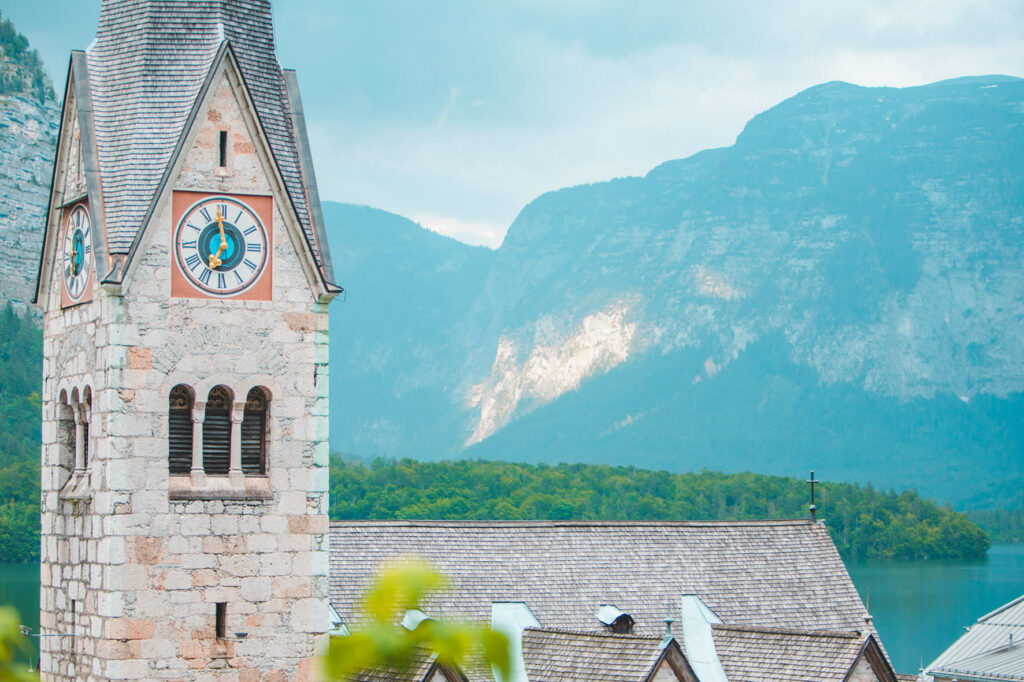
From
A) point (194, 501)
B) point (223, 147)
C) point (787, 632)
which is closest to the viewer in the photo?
point (194, 501)

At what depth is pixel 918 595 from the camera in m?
137

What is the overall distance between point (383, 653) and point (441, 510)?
129715 millimetres

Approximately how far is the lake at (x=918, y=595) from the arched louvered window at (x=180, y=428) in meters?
44.3

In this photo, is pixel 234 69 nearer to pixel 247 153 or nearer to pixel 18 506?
pixel 247 153

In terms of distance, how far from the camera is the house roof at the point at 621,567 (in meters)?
37.9

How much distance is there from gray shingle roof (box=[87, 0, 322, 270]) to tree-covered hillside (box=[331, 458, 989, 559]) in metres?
106

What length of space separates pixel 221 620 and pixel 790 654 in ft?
46.3

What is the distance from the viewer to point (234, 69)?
84.9 feet

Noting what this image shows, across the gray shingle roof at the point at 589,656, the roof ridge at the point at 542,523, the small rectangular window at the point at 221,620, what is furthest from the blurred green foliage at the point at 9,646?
the roof ridge at the point at 542,523

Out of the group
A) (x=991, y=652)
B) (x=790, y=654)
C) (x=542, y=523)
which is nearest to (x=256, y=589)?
(x=790, y=654)

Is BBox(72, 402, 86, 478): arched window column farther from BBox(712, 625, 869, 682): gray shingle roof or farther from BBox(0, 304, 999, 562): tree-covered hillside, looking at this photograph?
BBox(0, 304, 999, 562): tree-covered hillside

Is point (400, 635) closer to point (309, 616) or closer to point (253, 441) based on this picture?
point (309, 616)

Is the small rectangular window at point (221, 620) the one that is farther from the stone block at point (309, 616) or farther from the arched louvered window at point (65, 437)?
the arched louvered window at point (65, 437)

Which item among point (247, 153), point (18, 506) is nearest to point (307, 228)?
point (247, 153)
